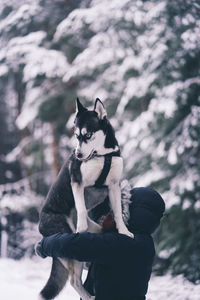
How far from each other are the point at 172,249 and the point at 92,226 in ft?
13.4

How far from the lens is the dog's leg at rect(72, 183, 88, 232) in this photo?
7.90 ft

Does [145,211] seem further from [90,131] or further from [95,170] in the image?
[90,131]

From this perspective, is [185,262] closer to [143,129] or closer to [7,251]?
[143,129]

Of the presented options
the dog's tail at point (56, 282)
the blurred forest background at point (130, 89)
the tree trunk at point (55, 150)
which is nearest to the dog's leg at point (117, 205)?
the dog's tail at point (56, 282)

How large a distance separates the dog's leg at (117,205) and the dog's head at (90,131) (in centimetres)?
25

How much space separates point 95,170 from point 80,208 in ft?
0.83

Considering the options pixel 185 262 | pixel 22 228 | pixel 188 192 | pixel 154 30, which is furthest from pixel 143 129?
pixel 22 228

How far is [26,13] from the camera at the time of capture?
26.6ft

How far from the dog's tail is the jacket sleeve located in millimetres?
330

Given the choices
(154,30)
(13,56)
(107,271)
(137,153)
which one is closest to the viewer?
(107,271)

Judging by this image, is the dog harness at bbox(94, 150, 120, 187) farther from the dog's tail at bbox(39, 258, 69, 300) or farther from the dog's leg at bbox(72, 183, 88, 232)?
the dog's tail at bbox(39, 258, 69, 300)

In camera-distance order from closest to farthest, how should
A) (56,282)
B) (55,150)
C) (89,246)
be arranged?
(89,246), (56,282), (55,150)

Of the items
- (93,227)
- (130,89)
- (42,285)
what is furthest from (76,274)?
(130,89)

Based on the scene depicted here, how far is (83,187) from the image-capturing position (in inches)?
95.7
